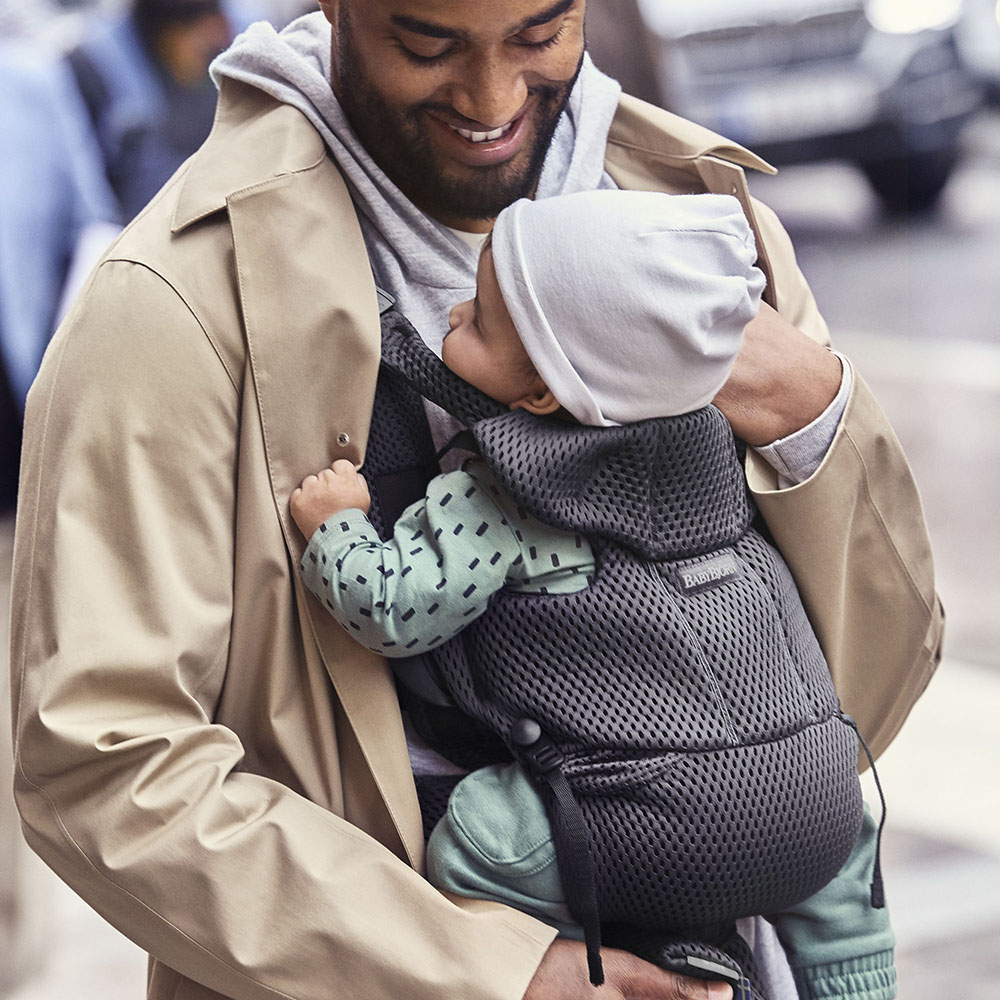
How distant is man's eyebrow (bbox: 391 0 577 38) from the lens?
1.74 meters

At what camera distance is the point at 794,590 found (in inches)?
73.6

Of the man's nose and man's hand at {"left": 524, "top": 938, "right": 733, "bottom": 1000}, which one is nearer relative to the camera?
man's hand at {"left": 524, "top": 938, "right": 733, "bottom": 1000}

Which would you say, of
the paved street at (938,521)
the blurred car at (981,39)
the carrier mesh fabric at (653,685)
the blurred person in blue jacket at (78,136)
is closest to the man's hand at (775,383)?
the carrier mesh fabric at (653,685)

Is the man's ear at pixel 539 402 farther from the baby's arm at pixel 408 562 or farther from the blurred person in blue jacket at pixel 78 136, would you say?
the blurred person in blue jacket at pixel 78 136

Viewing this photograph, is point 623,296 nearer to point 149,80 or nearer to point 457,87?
point 457,87

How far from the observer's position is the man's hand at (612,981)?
1654 mm

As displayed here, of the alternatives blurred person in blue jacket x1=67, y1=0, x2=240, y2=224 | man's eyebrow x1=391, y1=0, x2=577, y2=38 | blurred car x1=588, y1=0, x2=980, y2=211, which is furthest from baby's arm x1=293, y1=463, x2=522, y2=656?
blurred car x1=588, y1=0, x2=980, y2=211

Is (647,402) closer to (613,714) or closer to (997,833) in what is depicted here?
(613,714)

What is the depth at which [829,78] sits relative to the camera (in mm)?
9156

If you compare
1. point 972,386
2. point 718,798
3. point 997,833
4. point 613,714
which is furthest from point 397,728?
point 972,386

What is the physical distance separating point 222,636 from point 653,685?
0.49 m

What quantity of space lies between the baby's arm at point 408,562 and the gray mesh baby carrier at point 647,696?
0.06 m

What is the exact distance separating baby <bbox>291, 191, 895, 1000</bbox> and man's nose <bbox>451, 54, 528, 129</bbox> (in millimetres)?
155

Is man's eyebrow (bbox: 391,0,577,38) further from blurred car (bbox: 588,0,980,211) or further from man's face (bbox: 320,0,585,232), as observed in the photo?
blurred car (bbox: 588,0,980,211)
